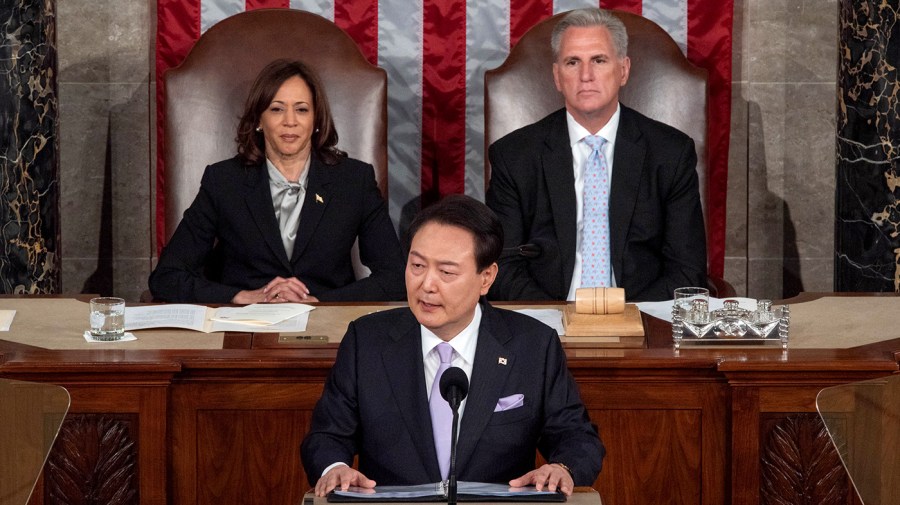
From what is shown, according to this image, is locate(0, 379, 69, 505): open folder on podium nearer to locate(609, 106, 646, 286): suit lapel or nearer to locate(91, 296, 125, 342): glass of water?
locate(91, 296, 125, 342): glass of water

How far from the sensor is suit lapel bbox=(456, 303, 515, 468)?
288 cm

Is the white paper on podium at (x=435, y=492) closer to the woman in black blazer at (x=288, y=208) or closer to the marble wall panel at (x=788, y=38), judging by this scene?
the woman in black blazer at (x=288, y=208)

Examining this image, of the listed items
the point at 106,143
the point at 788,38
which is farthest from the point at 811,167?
the point at 106,143

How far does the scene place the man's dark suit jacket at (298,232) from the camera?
4.72 meters

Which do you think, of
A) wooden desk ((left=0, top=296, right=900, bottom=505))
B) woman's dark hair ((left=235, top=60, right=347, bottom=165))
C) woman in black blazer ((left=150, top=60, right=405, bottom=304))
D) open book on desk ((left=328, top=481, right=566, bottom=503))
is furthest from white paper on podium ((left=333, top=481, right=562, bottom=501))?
woman's dark hair ((left=235, top=60, right=347, bottom=165))

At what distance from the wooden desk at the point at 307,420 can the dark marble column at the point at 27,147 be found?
1805 millimetres

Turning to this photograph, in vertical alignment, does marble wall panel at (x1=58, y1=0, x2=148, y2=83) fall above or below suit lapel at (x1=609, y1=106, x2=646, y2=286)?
above

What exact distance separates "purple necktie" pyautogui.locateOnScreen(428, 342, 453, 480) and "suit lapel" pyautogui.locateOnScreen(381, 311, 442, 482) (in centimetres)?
2

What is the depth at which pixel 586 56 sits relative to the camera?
4660mm

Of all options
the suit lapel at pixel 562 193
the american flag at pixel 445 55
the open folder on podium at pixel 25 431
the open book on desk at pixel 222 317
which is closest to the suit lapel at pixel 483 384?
the open folder on podium at pixel 25 431

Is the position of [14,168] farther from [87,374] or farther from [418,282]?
[418,282]

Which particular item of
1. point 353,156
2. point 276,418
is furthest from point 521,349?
point 353,156

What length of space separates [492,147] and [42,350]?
1.89 meters

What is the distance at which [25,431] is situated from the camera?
8.48ft
